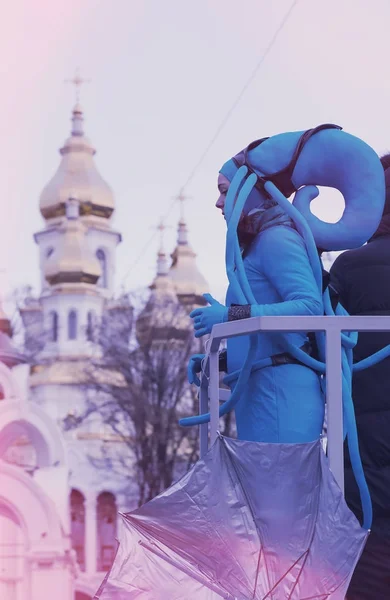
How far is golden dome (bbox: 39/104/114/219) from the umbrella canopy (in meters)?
57.5

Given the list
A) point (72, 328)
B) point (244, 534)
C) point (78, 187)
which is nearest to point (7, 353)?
point (72, 328)

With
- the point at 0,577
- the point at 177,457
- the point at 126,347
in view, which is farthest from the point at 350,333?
the point at 126,347

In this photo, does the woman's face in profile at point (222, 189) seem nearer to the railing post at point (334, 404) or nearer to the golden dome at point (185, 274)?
the railing post at point (334, 404)

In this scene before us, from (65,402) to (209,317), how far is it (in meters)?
50.4

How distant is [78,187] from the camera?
60.8 meters

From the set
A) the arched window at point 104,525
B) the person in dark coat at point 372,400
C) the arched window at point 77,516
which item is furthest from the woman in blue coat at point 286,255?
the arched window at point 77,516

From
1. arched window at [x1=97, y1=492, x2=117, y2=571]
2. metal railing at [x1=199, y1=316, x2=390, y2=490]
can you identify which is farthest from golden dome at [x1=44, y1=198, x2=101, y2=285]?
metal railing at [x1=199, y1=316, x2=390, y2=490]

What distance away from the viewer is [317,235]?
4582mm

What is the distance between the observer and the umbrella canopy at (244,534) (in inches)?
141

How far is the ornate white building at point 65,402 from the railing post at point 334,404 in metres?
15.5

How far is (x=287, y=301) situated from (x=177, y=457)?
2919 centimetres

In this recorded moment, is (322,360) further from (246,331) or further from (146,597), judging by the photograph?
(146,597)

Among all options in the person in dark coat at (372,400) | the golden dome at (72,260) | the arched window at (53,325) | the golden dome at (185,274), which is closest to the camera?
the person in dark coat at (372,400)

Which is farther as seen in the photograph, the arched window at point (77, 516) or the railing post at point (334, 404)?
the arched window at point (77, 516)
